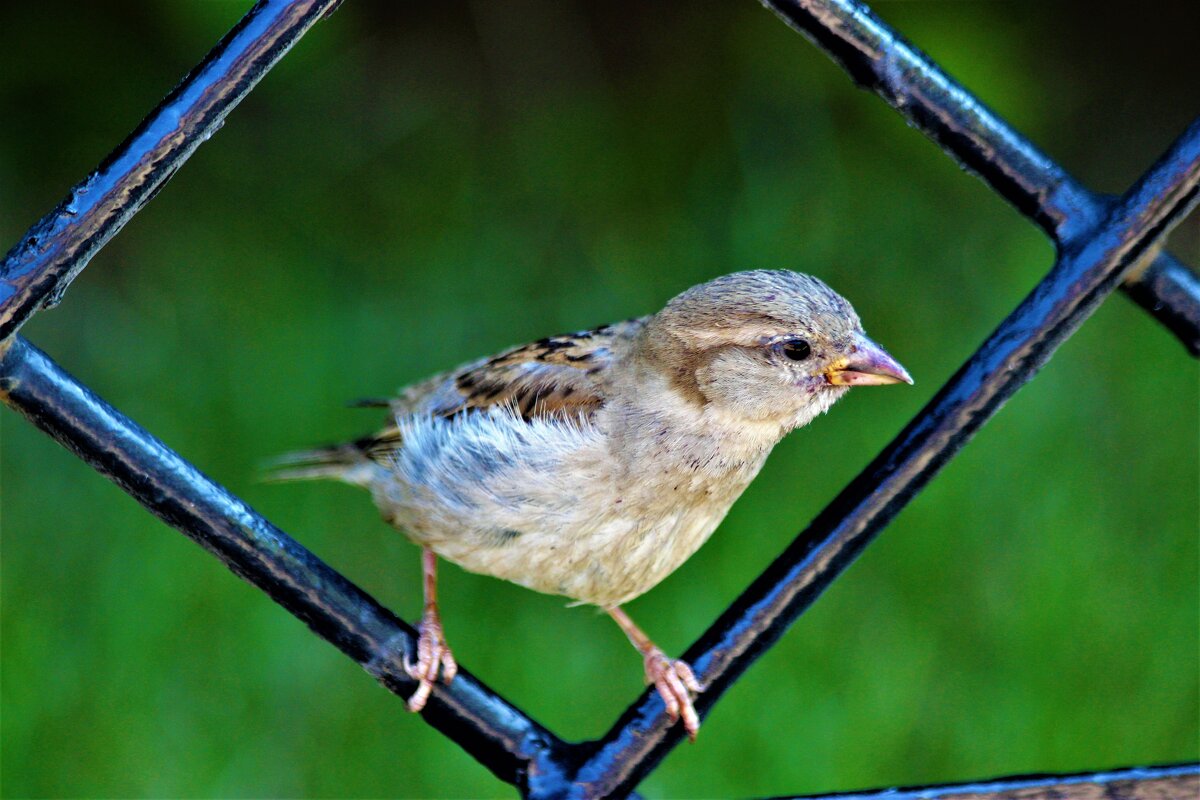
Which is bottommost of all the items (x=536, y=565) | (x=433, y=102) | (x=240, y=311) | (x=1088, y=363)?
(x=240, y=311)

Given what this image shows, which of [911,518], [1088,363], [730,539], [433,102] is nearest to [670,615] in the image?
[730,539]

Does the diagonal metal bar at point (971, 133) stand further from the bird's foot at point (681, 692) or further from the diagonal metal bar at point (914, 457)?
the bird's foot at point (681, 692)

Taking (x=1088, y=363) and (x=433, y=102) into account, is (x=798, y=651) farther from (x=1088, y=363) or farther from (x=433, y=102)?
(x=433, y=102)

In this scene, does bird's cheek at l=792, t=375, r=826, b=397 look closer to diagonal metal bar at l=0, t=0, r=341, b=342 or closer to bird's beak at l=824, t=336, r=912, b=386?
bird's beak at l=824, t=336, r=912, b=386

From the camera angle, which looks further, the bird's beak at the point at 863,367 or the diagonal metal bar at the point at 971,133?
the bird's beak at the point at 863,367

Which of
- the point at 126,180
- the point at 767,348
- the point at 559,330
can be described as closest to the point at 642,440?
the point at 767,348

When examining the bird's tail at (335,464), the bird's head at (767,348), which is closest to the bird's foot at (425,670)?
the bird's head at (767,348)
